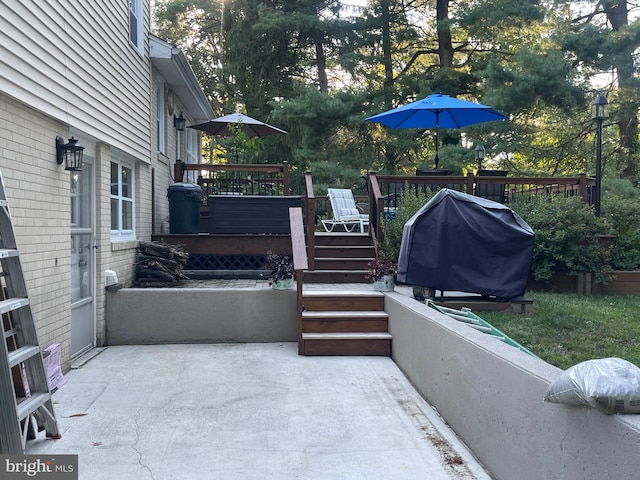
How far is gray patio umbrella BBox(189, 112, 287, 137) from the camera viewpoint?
11734mm

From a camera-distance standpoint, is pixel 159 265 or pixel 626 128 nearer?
pixel 159 265

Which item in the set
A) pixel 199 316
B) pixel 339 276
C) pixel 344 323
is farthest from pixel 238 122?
pixel 344 323

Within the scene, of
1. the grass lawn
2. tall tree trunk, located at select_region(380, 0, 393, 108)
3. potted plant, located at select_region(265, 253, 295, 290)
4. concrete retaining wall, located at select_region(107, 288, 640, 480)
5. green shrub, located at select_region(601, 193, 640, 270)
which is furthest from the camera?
tall tree trunk, located at select_region(380, 0, 393, 108)

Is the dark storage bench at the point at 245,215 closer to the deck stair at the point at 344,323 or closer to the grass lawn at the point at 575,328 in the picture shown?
the deck stair at the point at 344,323

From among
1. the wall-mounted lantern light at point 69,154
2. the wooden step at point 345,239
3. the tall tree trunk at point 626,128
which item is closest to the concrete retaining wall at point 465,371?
the wall-mounted lantern light at point 69,154

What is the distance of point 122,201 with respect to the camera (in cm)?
794

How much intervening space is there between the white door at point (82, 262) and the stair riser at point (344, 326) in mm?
2484

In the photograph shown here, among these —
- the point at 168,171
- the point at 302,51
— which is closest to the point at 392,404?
the point at 168,171

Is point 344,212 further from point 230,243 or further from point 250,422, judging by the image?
point 250,422

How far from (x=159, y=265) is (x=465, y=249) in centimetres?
433

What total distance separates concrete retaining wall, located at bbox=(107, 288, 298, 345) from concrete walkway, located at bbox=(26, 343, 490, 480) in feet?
2.48

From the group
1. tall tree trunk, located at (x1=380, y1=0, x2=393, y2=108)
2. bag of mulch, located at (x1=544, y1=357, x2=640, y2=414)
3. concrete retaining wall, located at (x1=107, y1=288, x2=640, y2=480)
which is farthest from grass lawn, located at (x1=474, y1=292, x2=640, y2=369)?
tall tree trunk, located at (x1=380, y1=0, x2=393, y2=108)

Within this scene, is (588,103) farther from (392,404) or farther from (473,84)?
(392,404)

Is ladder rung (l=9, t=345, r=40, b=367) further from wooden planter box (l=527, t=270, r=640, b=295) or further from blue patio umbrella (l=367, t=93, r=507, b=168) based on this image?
blue patio umbrella (l=367, t=93, r=507, b=168)
